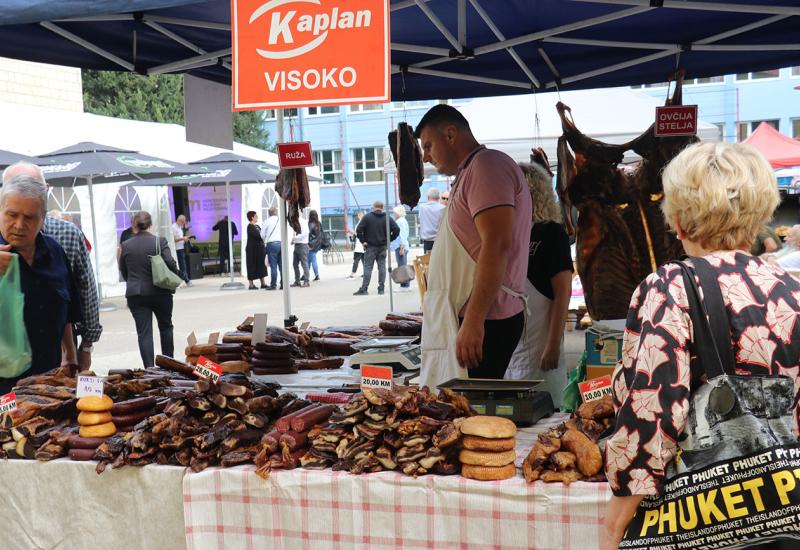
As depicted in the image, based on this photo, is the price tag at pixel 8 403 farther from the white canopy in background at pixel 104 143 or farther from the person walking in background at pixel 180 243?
the person walking in background at pixel 180 243

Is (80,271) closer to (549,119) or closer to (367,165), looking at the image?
(549,119)

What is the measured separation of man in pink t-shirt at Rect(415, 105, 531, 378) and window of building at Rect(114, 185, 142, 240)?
16352 millimetres

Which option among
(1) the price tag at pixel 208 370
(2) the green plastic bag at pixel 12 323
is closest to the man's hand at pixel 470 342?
(1) the price tag at pixel 208 370

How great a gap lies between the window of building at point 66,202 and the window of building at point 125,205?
1495 mm

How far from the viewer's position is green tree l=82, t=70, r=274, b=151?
3275cm

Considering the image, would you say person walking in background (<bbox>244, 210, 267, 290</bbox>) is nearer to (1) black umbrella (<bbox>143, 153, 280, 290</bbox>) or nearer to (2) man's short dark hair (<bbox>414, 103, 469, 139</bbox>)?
(1) black umbrella (<bbox>143, 153, 280, 290</bbox>)

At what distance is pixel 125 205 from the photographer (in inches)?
762

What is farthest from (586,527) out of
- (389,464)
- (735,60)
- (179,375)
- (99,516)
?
(735,60)

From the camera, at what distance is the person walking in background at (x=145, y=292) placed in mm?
8461

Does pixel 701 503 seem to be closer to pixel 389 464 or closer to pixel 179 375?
pixel 389 464

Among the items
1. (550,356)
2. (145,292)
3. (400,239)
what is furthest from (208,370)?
(400,239)

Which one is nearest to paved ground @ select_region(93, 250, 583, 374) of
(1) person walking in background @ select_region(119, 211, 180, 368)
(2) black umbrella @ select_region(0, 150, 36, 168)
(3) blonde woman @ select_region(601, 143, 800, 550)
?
(1) person walking in background @ select_region(119, 211, 180, 368)

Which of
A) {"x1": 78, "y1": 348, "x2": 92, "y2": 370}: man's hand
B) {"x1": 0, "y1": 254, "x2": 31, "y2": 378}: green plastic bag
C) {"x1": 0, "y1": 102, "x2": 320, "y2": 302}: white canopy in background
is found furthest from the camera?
{"x1": 0, "y1": 102, "x2": 320, "y2": 302}: white canopy in background

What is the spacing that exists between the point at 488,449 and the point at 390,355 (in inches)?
78.3
